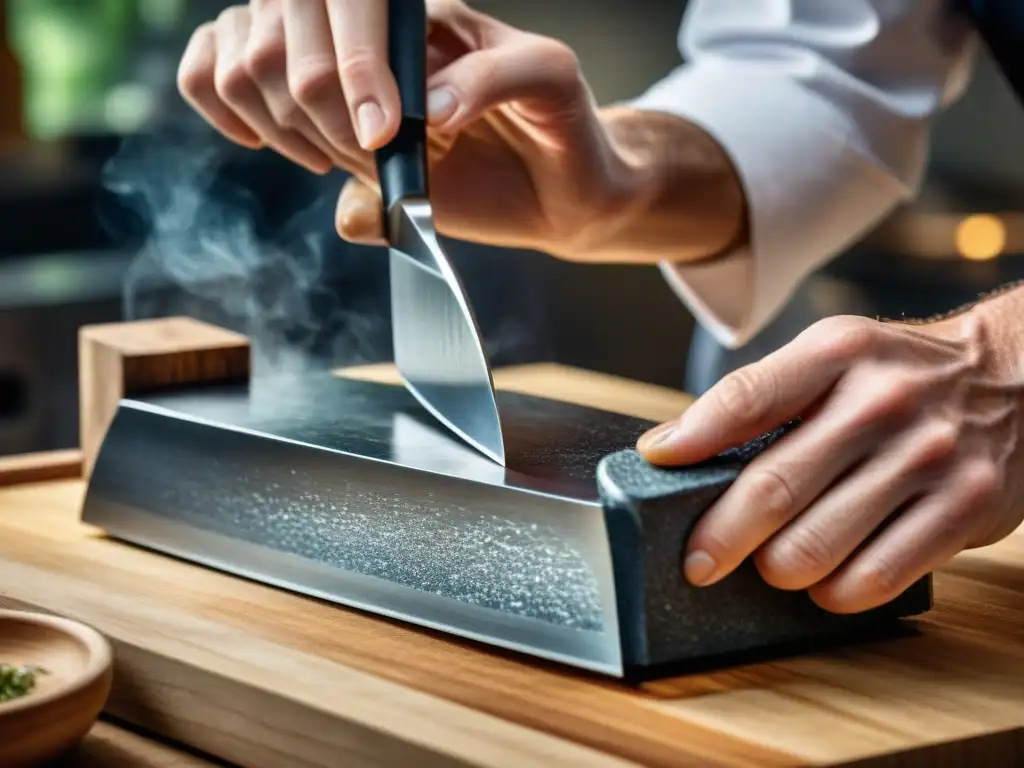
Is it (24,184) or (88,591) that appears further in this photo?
(24,184)

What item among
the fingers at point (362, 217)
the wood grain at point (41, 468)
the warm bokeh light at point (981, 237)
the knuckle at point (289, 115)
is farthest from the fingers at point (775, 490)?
the warm bokeh light at point (981, 237)

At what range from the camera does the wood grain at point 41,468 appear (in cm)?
146

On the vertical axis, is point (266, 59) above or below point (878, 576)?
above

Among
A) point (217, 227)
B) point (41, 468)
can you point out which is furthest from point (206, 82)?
point (217, 227)

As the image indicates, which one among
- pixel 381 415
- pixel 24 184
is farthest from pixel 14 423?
pixel 381 415

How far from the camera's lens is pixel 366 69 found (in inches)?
45.9

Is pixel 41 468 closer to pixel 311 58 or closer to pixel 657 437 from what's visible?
pixel 311 58

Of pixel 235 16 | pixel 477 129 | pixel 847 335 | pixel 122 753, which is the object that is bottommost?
pixel 122 753

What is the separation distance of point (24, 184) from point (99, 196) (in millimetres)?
145

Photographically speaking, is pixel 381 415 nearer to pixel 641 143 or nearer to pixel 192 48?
pixel 192 48

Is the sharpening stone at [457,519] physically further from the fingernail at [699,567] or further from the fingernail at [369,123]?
the fingernail at [369,123]

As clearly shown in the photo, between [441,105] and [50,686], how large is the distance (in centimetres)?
61

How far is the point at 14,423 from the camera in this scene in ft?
8.54

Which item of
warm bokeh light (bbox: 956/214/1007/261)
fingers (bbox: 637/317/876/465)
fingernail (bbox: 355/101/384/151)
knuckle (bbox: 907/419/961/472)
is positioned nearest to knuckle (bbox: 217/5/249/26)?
fingernail (bbox: 355/101/384/151)
